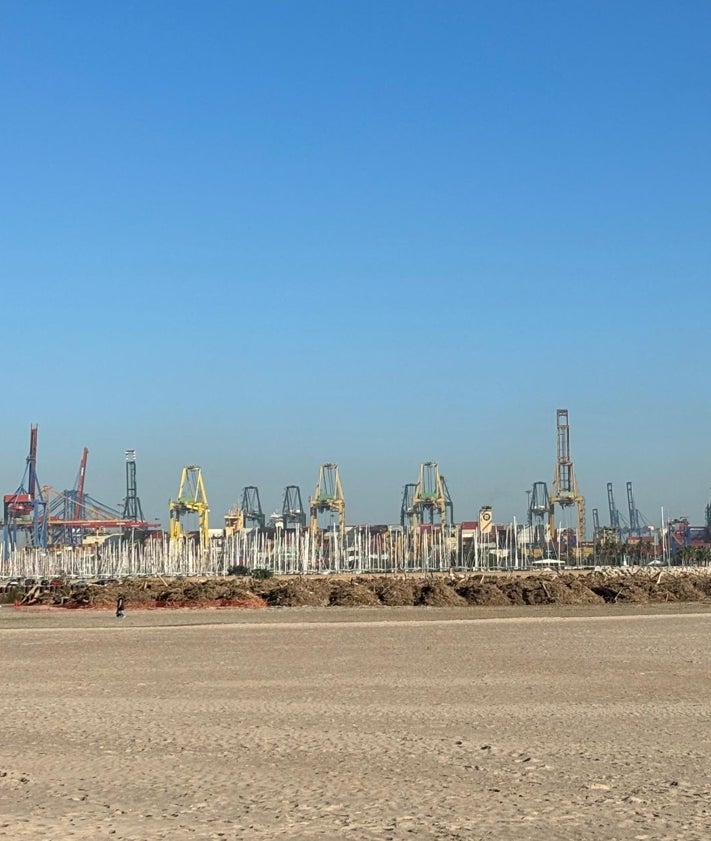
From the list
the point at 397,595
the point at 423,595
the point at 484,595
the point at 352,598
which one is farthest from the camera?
the point at 397,595

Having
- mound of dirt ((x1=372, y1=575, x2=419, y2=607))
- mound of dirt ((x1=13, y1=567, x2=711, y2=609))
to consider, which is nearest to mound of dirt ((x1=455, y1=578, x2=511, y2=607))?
mound of dirt ((x1=13, y1=567, x2=711, y2=609))

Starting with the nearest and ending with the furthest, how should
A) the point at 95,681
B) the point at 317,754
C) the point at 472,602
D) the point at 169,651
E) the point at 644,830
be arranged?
the point at 644,830
the point at 317,754
the point at 95,681
the point at 169,651
the point at 472,602

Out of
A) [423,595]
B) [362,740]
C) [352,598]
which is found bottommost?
[362,740]

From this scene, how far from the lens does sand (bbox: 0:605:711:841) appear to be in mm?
9234

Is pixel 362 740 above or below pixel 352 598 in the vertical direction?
below

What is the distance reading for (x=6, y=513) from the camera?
131500 millimetres

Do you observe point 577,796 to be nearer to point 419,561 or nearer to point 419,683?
point 419,683

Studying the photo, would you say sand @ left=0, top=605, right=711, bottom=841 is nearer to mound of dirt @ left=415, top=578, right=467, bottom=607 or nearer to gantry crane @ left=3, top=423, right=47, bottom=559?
mound of dirt @ left=415, top=578, right=467, bottom=607

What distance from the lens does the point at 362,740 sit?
13000mm

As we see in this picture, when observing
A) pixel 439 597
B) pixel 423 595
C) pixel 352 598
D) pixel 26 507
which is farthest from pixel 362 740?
pixel 26 507

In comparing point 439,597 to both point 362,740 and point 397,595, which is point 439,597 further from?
point 362,740

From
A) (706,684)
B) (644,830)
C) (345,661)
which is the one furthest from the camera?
(345,661)

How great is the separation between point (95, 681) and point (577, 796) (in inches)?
449

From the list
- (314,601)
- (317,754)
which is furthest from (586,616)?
(317,754)
